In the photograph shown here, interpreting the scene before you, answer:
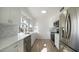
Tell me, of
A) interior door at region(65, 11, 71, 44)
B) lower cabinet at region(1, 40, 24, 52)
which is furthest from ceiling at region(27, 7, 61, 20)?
lower cabinet at region(1, 40, 24, 52)

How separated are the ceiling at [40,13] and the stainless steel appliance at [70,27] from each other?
133mm

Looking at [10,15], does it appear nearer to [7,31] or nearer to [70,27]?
[7,31]

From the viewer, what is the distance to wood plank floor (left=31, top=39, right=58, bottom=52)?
138 centimetres

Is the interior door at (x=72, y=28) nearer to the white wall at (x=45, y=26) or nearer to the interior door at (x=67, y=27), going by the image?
the interior door at (x=67, y=27)

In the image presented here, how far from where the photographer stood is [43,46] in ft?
4.68

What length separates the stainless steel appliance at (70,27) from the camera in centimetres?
121

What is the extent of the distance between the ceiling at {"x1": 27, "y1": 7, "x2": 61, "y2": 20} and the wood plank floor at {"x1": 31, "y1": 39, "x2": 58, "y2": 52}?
0.38m

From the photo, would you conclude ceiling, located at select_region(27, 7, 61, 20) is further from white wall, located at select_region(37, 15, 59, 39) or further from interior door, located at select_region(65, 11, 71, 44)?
interior door, located at select_region(65, 11, 71, 44)
